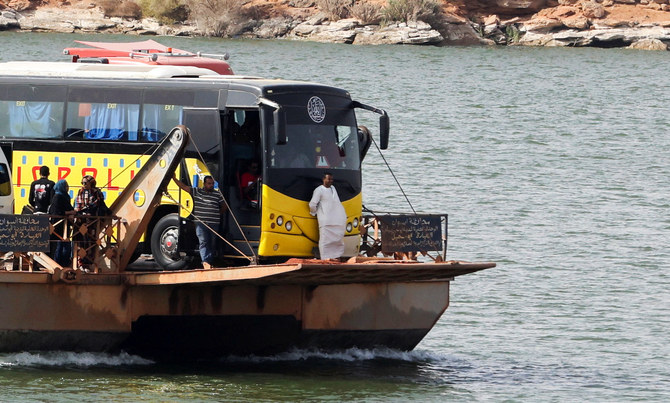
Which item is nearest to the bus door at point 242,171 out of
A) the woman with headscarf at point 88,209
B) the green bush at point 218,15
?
the woman with headscarf at point 88,209

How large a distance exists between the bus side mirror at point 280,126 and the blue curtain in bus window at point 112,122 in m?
2.52

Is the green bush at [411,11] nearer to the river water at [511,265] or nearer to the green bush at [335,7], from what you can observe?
the green bush at [335,7]

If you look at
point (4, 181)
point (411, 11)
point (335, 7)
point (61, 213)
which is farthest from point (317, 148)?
point (335, 7)

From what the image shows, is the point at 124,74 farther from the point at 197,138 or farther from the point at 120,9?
the point at 120,9

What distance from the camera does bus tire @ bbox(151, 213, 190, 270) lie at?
66.2 ft

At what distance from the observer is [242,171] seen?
20.2 m

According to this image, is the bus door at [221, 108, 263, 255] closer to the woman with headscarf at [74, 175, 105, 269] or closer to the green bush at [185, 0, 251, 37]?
the woman with headscarf at [74, 175, 105, 269]

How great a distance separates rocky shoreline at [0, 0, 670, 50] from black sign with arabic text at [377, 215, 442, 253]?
82.1 m

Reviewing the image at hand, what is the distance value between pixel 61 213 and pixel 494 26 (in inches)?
3435

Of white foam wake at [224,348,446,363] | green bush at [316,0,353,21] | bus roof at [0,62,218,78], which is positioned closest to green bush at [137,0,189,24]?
green bush at [316,0,353,21]

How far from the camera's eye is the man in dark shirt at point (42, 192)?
66.4 feet

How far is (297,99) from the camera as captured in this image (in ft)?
66.1

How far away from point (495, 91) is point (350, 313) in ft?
162

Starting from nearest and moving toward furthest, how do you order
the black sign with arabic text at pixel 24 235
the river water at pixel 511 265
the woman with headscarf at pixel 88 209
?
the black sign with arabic text at pixel 24 235 < the woman with headscarf at pixel 88 209 < the river water at pixel 511 265
